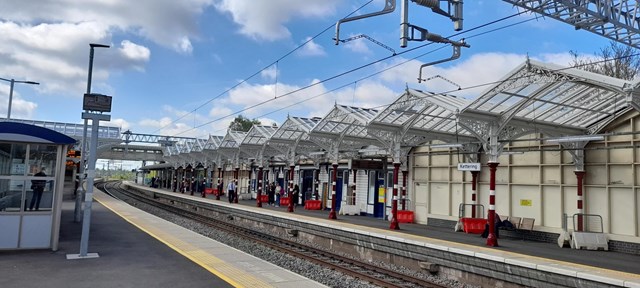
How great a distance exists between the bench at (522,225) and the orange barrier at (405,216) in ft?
17.1

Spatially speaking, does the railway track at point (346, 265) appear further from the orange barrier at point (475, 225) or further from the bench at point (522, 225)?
the bench at point (522, 225)

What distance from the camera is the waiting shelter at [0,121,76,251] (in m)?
10.4

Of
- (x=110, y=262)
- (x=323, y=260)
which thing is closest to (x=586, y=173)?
(x=323, y=260)

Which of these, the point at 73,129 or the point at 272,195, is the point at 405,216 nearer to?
the point at 272,195

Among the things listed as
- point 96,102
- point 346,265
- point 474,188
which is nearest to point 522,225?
point 474,188

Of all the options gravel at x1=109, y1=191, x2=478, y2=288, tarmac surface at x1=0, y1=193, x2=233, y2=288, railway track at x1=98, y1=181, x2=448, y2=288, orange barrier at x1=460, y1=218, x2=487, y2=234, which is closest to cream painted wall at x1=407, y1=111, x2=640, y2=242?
orange barrier at x1=460, y1=218, x2=487, y2=234

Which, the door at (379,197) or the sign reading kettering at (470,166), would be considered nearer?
the sign reading kettering at (470,166)

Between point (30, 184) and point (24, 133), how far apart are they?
3.80 ft

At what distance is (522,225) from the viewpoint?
1661cm

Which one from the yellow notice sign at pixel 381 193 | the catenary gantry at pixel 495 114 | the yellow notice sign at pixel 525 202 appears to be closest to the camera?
the catenary gantry at pixel 495 114

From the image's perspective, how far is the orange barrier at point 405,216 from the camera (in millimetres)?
21281

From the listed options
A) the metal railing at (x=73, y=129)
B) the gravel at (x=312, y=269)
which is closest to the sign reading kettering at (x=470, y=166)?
the gravel at (x=312, y=269)

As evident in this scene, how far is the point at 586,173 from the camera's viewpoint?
594 inches

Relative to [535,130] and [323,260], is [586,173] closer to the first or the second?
[535,130]
